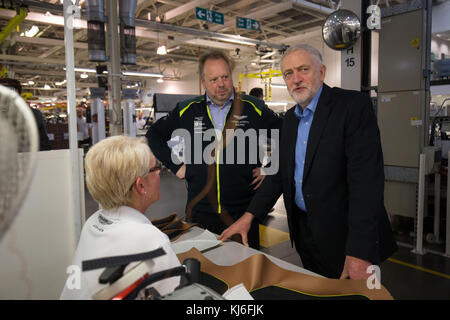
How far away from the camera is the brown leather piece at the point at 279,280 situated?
1.15 meters

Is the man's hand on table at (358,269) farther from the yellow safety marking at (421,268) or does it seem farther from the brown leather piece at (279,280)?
the yellow safety marking at (421,268)

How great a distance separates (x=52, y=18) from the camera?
820 centimetres

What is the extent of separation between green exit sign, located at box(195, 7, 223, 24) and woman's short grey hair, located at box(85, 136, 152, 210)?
6.69 m

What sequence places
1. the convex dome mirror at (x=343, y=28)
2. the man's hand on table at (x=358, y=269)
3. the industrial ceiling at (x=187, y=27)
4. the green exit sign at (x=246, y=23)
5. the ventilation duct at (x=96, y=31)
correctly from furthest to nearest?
the industrial ceiling at (x=187, y=27) → the green exit sign at (x=246, y=23) → the ventilation duct at (x=96, y=31) → the convex dome mirror at (x=343, y=28) → the man's hand on table at (x=358, y=269)

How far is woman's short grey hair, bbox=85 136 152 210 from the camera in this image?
3.39 ft

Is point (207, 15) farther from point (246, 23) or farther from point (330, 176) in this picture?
point (330, 176)

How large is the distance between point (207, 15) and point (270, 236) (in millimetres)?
5063

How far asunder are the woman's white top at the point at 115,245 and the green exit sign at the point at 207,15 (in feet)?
→ 22.4

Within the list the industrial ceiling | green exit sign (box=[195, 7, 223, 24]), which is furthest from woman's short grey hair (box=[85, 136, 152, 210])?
green exit sign (box=[195, 7, 223, 24])

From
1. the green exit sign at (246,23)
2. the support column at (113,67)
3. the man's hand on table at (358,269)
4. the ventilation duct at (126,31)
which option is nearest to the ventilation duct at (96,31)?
the support column at (113,67)

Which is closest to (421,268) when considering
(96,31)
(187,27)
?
(96,31)
